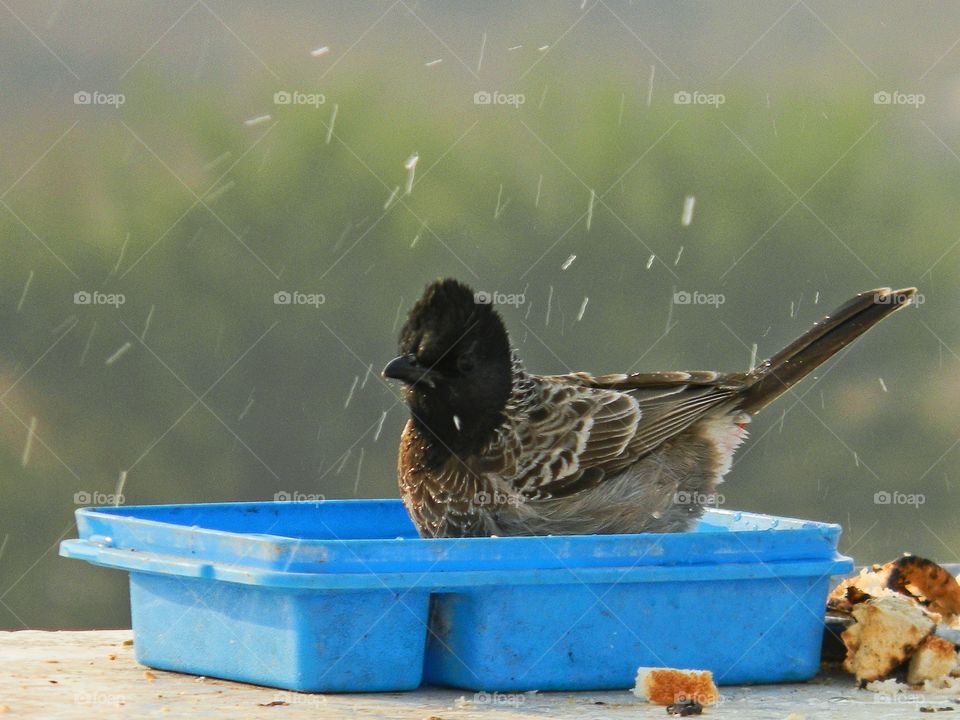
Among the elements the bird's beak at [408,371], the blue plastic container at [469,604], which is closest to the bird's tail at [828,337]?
the blue plastic container at [469,604]

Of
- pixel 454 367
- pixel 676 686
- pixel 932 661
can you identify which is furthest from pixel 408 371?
pixel 932 661

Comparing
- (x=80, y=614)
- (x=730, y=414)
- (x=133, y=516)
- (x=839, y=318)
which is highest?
(x=839, y=318)

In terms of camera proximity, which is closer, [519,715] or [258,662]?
[519,715]

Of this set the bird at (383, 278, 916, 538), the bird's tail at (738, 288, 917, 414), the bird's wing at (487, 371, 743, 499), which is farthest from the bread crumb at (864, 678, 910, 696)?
the bird's tail at (738, 288, 917, 414)

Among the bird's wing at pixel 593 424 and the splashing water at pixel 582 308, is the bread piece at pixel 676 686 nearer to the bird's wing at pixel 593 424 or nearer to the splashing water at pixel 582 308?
the bird's wing at pixel 593 424

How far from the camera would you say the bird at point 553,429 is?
479 centimetres

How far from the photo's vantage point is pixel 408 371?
4.75 meters

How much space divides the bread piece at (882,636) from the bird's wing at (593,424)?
98cm

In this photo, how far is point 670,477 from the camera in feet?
16.7

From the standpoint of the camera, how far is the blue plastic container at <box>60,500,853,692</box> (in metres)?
3.80

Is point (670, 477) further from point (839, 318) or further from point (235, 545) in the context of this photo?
point (235, 545)

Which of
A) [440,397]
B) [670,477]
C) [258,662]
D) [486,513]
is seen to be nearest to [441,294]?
[440,397]

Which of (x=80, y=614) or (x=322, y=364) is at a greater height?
(x=322, y=364)

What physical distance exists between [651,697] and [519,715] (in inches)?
15.9
